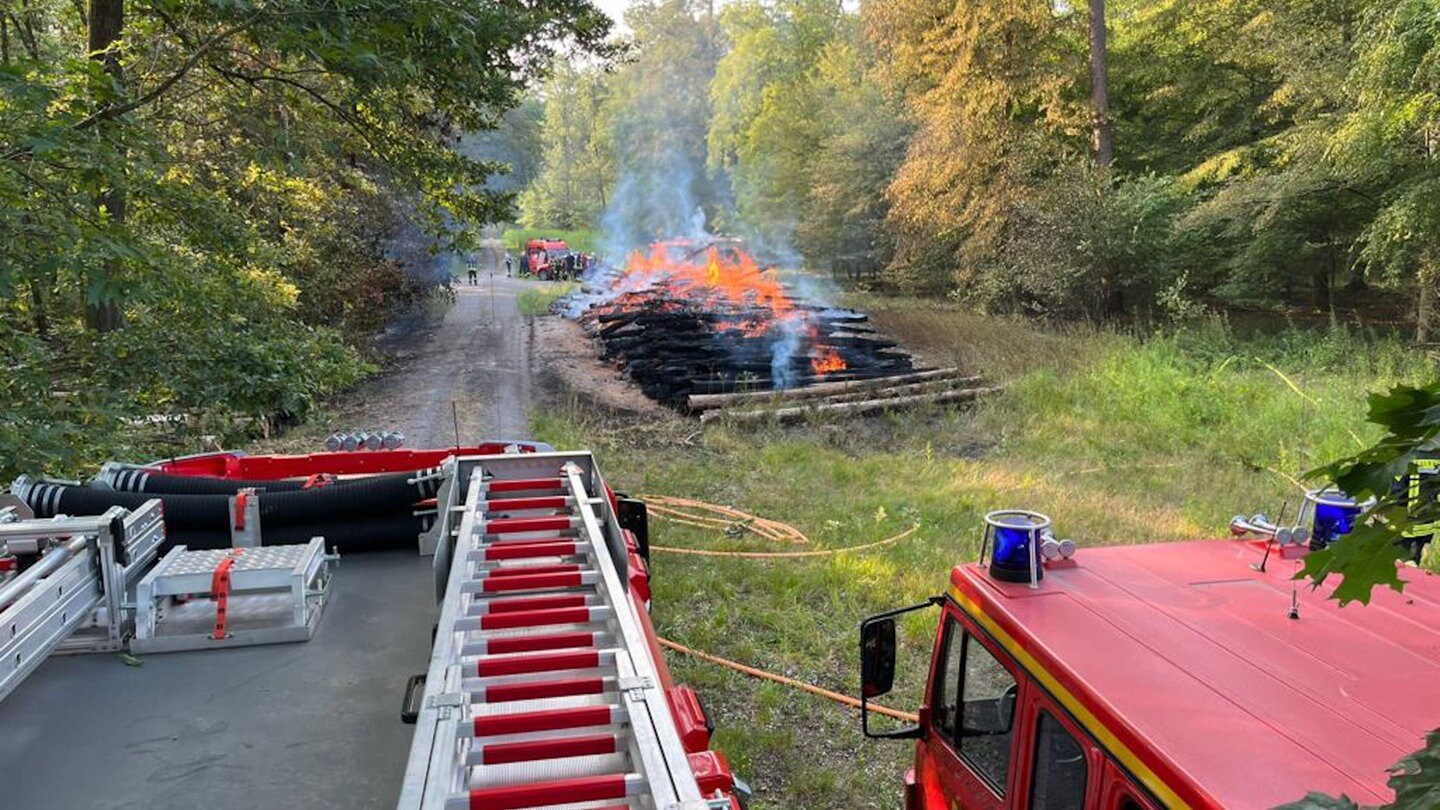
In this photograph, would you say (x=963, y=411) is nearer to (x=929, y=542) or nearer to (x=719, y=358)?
(x=719, y=358)

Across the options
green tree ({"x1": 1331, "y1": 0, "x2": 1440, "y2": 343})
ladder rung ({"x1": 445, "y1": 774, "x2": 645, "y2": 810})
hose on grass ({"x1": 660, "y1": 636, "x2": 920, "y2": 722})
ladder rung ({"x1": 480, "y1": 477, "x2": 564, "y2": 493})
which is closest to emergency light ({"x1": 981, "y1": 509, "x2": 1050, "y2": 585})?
ladder rung ({"x1": 445, "y1": 774, "x2": 645, "y2": 810})

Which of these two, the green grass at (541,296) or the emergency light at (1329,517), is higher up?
the green grass at (541,296)

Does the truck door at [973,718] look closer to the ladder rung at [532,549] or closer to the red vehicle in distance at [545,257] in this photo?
the ladder rung at [532,549]

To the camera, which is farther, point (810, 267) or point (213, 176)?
point (810, 267)

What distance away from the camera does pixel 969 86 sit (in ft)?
77.3

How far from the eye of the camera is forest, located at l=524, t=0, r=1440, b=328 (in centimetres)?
1605

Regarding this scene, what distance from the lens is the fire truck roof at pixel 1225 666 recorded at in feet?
7.04

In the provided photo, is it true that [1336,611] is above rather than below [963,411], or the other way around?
above

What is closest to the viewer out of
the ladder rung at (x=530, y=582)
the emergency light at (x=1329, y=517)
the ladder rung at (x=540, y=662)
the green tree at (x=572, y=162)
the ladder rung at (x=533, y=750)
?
the ladder rung at (x=533, y=750)

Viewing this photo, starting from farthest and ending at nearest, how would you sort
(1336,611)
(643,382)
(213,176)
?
(643,382) → (213,176) → (1336,611)

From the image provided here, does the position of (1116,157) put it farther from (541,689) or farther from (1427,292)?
(541,689)

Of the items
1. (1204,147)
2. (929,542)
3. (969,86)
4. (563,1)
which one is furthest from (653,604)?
(1204,147)

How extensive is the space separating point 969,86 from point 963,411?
12004mm

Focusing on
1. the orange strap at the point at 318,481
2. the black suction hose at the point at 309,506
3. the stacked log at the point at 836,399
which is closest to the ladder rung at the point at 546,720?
the black suction hose at the point at 309,506
